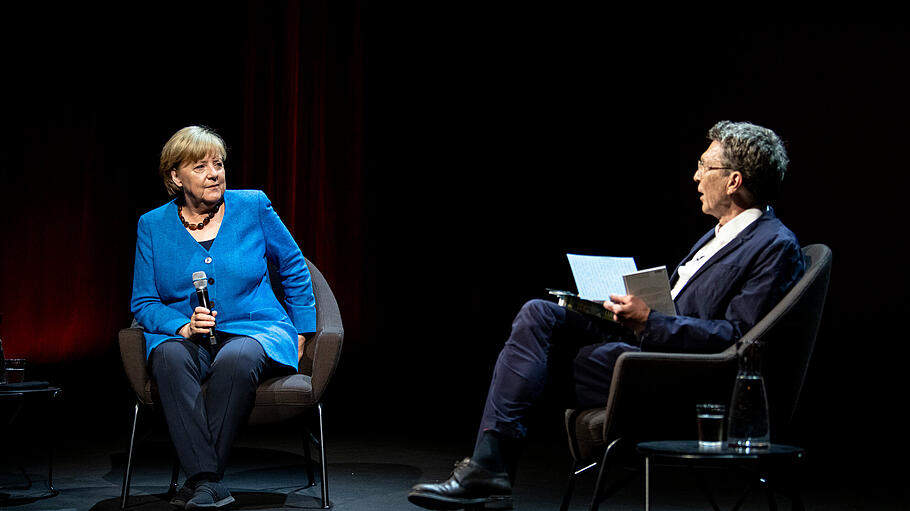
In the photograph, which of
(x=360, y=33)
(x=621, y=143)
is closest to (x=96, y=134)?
(x=360, y=33)

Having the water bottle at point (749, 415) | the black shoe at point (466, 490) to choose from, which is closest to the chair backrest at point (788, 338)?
the water bottle at point (749, 415)

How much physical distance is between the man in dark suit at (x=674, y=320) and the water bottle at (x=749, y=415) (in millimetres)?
288

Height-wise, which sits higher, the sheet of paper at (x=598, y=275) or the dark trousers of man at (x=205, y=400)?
the sheet of paper at (x=598, y=275)

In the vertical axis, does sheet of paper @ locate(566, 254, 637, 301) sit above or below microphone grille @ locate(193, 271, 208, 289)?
above

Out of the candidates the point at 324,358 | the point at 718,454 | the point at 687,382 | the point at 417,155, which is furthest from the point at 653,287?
the point at 417,155

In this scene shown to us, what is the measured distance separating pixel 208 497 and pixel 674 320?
135 centimetres

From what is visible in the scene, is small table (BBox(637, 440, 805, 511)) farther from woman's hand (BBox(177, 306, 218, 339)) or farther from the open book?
woman's hand (BBox(177, 306, 218, 339))

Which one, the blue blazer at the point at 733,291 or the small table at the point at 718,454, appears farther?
the blue blazer at the point at 733,291

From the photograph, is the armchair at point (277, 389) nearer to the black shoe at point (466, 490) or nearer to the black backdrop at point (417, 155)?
the black shoe at point (466, 490)

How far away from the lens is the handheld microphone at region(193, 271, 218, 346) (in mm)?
2793

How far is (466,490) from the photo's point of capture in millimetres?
2154

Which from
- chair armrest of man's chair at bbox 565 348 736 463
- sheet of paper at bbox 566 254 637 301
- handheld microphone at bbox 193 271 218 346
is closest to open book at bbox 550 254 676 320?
sheet of paper at bbox 566 254 637 301

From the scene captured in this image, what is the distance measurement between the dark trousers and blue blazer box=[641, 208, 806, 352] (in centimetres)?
17

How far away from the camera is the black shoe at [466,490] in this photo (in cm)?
214
